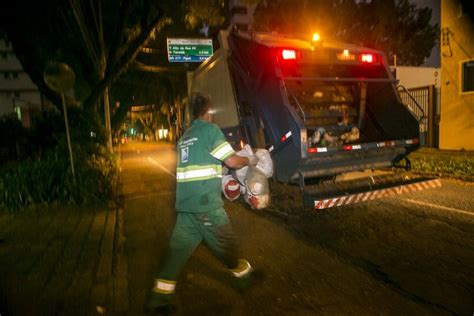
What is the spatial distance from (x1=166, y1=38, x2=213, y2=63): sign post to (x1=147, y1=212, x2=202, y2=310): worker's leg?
597 inches

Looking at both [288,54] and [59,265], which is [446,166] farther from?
[59,265]

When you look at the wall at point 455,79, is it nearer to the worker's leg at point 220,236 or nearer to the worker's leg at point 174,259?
the worker's leg at point 220,236

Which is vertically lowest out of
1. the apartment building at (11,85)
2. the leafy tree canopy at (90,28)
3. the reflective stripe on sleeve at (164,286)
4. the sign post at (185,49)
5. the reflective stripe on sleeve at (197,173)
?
the reflective stripe on sleeve at (164,286)

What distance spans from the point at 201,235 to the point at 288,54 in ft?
11.5

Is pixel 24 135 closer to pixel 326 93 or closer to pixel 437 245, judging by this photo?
pixel 326 93

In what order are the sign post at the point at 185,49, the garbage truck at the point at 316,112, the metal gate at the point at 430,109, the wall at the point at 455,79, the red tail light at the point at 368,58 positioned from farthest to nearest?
the sign post at the point at 185,49 < the metal gate at the point at 430,109 < the wall at the point at 455,79 < the red tail light at the point at 368,58 < the garbage truck at the point at 316,112

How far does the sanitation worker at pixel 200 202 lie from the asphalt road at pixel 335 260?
17.5 inches

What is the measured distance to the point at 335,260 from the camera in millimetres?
4211

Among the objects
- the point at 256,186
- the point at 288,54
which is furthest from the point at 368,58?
the point at 256,186

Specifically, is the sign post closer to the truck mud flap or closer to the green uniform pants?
the truck mud flap

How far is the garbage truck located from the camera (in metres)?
5.59

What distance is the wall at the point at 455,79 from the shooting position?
12.5m

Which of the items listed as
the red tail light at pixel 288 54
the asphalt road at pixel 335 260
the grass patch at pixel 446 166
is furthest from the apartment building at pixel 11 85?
the red tail light at pixel 288 54

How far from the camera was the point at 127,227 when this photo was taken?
6.00 m
